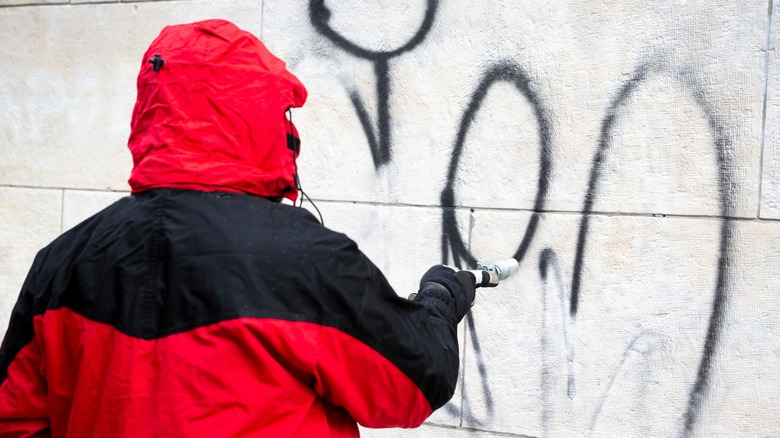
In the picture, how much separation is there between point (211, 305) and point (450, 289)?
671 millimetres

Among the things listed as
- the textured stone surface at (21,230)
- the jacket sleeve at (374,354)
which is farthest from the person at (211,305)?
the textured stone surface at (21,230)

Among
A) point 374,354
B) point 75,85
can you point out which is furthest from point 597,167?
point 75,85

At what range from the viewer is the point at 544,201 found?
3.20 meters

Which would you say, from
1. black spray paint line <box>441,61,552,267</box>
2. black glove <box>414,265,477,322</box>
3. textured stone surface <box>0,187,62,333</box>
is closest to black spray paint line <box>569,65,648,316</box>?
black spray paint line <box>441,61,552,267</box>

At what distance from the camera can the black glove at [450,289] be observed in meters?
1.94

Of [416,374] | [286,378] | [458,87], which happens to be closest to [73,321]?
[286,378]

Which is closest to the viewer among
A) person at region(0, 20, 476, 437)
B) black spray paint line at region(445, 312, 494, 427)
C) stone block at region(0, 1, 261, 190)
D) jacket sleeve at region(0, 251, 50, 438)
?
person at region(0, 20, 476, 437)

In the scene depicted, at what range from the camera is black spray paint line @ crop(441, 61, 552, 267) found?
3197 mm

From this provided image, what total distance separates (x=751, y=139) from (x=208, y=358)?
2.20 meters

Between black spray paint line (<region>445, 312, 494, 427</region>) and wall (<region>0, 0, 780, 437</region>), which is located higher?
wall (<region>0, 0, 780, 437</region>)

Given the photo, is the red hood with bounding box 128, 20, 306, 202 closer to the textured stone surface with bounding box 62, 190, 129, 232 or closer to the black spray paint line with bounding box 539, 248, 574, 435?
the black spray paint line with bounding box 539, 248, 574, 435

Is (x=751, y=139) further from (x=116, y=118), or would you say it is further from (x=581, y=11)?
(x=116, y=118)

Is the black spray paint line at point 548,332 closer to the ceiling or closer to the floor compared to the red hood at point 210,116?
closer to the floor

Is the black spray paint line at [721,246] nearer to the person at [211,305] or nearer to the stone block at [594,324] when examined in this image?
the stone block at [594,324]
